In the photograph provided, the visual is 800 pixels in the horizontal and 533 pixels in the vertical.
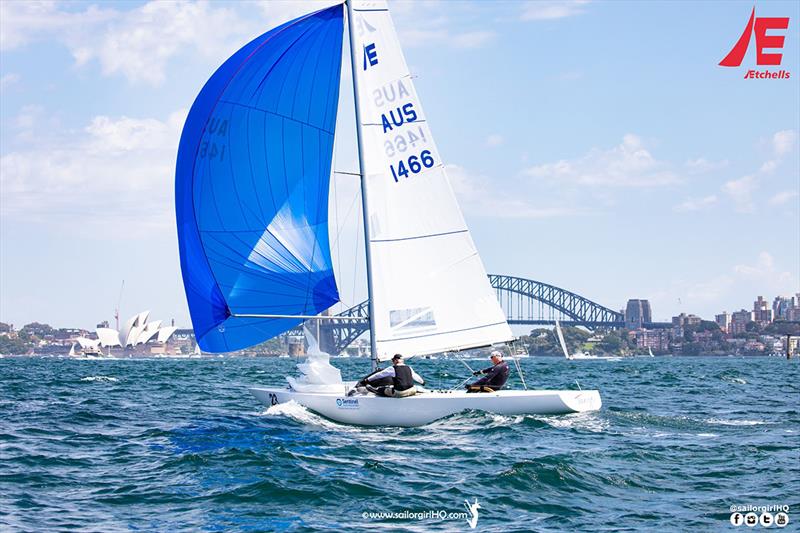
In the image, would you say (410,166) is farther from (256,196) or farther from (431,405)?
(431,405)

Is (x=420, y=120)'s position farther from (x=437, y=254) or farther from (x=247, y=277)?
(x=247, y=277)

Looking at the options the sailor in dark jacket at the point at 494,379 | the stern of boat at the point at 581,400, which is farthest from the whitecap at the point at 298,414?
the stern of boat at the point at 581,400

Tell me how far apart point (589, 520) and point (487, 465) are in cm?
216

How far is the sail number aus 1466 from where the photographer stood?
12602 mm

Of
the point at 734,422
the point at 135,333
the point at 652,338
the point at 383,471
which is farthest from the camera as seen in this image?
the point at 652,338

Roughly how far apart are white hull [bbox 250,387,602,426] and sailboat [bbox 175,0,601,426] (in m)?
0.27

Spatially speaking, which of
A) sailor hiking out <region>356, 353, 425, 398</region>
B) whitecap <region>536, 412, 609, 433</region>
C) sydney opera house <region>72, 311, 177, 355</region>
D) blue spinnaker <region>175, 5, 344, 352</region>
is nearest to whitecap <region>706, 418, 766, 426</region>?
whitecap <region>536, 412, 609, 433</region>

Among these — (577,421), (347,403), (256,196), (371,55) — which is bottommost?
(577,421)

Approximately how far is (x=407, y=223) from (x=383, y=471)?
4.53 metres

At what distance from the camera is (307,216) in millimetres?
12867

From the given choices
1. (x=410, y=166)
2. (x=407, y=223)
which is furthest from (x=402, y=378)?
(x=410, y=166)

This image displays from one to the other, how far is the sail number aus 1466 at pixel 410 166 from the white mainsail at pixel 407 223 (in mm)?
13

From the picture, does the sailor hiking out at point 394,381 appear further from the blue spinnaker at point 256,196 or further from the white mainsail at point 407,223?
the blue spinnaker at point 256,196

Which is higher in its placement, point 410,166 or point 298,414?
point 410,166
